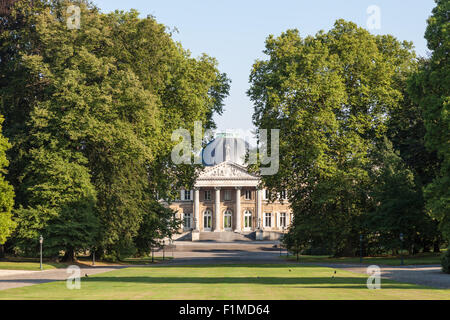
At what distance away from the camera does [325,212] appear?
53.9m

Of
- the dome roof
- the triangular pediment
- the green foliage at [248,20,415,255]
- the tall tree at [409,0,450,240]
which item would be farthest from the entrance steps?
the tall tree at [409,0,450,240]

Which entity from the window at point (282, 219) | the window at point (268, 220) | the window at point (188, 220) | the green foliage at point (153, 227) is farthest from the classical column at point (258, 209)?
the green foliage at point (153, 227)

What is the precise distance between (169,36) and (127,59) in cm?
468

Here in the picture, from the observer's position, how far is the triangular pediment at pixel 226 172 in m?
124

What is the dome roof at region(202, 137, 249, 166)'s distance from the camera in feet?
454

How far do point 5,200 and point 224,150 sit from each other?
9623 centimetres

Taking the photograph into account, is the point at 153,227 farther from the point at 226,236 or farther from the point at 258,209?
the point at 258,209

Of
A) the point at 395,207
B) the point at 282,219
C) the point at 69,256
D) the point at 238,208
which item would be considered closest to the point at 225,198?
the point at 238,208

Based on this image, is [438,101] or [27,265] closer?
[438,101]

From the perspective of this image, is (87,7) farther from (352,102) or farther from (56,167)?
(352,102)

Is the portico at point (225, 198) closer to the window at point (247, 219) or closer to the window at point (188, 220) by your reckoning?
the window at point (247, 219)

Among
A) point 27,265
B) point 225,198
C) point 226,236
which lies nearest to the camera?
point 27,265

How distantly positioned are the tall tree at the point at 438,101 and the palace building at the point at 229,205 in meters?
87.9

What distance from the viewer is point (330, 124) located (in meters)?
52.0
